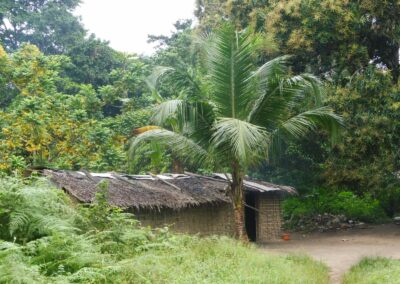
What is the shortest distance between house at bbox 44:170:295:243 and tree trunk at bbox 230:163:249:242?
1098 mm

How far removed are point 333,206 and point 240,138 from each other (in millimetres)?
10083

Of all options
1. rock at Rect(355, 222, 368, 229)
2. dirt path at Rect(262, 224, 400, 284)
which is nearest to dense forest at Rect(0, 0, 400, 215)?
rock at Rect(355, 222, 368, 229)

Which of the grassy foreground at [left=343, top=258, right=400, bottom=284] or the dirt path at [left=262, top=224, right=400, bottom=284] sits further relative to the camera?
the dirt path at [left=262, top=224, right=400, bottom=284]

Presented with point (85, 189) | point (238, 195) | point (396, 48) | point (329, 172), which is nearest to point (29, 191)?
point (85, 189)

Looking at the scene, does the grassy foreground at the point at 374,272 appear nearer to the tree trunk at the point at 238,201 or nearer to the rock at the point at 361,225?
the tree trunk at the point at 238,201

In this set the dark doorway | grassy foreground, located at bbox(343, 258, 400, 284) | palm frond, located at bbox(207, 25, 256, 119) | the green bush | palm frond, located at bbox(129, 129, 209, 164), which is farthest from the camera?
the green bush

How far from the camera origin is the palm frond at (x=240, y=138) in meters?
10.1

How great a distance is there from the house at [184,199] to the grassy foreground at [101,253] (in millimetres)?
2563

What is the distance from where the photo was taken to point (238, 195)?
12.2 metres

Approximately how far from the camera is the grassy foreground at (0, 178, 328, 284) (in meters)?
6.00

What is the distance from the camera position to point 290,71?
574 inches

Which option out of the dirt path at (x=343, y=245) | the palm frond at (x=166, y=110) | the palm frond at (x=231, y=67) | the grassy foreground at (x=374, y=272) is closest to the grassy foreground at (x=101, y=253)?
the grassy foreground at (x=374, y=272)

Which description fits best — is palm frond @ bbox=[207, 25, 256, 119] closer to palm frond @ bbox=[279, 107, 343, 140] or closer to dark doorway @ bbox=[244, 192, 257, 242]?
palm frond @ bbox=[279, 107, 343, 140]

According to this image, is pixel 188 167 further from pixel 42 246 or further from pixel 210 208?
pixel 42 246
